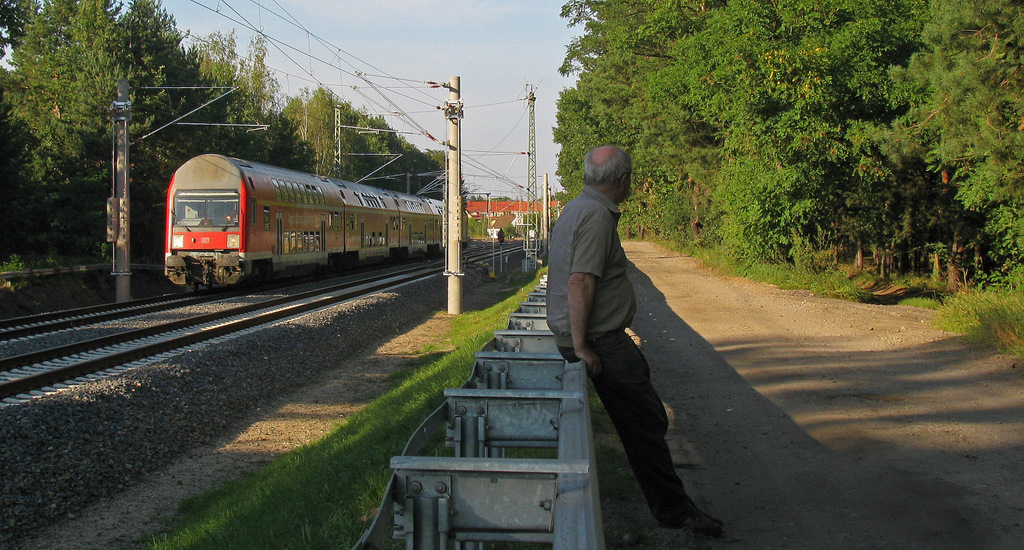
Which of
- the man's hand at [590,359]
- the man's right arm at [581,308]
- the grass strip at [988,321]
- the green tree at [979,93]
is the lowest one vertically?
the grass strip at [988,321]

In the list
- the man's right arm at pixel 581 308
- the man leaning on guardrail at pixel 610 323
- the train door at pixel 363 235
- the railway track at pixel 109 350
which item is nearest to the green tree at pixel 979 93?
the man leaning on guardrail at pixel 610 323

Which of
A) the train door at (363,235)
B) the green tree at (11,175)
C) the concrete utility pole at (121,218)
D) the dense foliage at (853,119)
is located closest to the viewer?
the dense foliage at (853,119)

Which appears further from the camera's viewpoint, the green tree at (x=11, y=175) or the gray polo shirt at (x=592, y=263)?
the green tree at (x=11, y=175)

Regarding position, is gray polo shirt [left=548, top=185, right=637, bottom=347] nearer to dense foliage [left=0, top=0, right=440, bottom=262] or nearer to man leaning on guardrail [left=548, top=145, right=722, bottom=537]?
man leaning on guardrail [left=548, top=145, right=722, bottom=537]

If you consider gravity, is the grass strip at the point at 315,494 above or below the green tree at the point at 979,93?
below

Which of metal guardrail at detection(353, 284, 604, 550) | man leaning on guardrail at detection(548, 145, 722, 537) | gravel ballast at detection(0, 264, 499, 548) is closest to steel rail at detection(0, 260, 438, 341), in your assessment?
gravel ballast at detection(0, 264, 499, 548)

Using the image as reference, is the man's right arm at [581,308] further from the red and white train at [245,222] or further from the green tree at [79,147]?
the green tree at [79,147]

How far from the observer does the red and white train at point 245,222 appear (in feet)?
71.9

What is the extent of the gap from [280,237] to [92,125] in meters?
11.3

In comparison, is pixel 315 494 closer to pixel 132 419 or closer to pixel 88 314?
pixel 132 419

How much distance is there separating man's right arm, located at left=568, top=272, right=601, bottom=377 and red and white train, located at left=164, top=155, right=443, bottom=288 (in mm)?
19020

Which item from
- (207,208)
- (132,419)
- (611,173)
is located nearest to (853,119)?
(207,208)

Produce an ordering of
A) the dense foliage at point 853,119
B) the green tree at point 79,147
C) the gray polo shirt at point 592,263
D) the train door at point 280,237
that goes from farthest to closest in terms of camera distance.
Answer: the green tree at point 79,147 → the train door at point 280,237 → the dense foliage at point 853,119 → the gray polo shirt at point 592,263

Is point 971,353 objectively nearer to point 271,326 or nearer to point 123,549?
point 123,549
